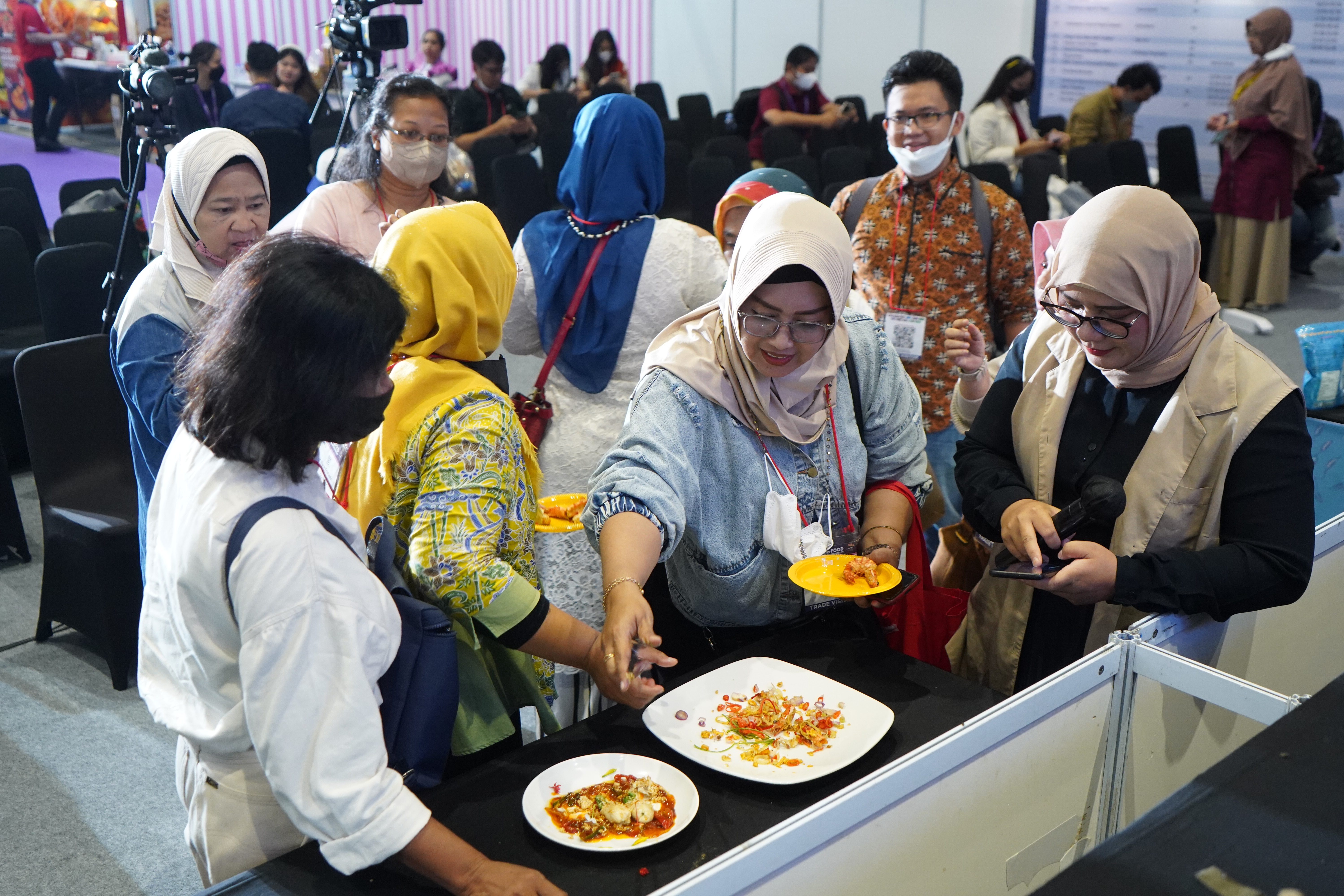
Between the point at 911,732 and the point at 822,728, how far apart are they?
0.11 m

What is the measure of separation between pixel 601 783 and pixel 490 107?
6.25 m

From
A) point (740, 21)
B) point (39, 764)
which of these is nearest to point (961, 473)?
point (39, 764)

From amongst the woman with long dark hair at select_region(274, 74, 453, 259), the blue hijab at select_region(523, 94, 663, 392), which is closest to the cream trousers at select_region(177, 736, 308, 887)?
the blue hijab at select_region(523, 94, 663, 392)

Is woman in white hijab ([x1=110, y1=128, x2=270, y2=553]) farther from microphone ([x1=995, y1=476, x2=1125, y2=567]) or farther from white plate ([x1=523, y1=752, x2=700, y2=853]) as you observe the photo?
microphone ([x1=995, y1=476, x2=1125, y2=567])

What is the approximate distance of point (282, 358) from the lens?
3.44ft

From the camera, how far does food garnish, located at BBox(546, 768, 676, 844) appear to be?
44.8 inches

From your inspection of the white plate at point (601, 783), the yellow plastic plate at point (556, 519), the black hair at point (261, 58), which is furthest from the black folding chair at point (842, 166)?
the white plate at point (601, 783)

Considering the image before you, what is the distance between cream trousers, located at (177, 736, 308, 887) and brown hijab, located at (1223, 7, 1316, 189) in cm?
650

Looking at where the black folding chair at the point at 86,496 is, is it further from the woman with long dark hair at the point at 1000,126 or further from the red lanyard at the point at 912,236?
the woman with long dark hair at the point at 1000,126

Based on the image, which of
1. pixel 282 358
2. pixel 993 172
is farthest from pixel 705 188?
pixel 282 358

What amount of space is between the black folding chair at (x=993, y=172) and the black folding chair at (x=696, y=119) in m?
2.89

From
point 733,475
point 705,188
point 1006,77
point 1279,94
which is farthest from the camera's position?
point 1279,94

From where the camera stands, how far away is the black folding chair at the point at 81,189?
207 inches

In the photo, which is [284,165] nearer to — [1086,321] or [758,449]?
[758,449]
